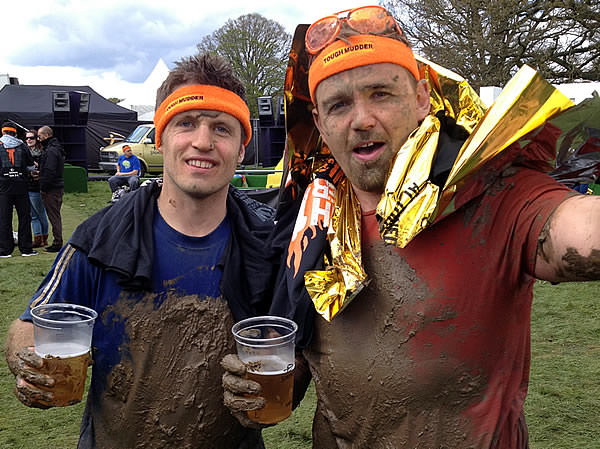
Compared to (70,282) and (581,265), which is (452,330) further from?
(70,282)

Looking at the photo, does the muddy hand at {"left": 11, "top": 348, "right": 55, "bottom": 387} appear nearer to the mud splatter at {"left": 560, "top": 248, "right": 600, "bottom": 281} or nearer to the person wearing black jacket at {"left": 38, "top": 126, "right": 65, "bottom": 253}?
the mud splatter at {"left": 560, "top": 248, "right": 600, "bottom": 281}

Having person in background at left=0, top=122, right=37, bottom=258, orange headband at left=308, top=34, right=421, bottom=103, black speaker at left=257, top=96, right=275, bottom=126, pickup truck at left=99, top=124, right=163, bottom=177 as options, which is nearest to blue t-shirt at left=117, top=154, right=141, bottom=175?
person in background at left=0, top=122, right=37, bottom=258

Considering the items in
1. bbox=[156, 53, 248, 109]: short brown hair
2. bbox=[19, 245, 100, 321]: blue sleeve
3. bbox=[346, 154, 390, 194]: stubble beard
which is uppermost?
bbox=[156, 53, 248, 109]: short brown hair

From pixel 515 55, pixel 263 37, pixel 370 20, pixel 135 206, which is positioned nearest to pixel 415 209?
pixel 370 20

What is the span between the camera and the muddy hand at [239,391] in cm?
155

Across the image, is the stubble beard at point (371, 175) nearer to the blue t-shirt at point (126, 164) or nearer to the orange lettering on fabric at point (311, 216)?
the orange lettering on fabric at point (311, 216)

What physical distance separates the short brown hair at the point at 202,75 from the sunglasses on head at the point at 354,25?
427mm

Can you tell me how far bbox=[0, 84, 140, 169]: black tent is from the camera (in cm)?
1753

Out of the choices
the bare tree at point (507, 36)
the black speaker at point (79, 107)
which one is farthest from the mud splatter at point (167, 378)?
the black speaker at point (79, 107)

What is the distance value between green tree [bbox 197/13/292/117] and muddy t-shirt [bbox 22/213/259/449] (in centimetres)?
2848

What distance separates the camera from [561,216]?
1.25 meters

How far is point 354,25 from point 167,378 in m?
1.33

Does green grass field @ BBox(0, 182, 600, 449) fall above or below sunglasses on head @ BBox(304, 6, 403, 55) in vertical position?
below

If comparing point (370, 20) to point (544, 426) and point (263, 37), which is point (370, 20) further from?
point (263, 37)
